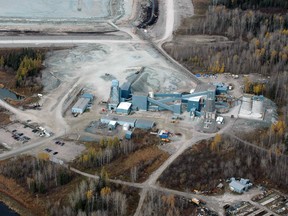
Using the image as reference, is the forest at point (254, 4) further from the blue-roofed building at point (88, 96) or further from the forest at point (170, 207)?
the forest at point (170, 207)

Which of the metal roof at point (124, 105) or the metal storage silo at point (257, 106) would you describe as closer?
the metal roof at point (124, 105)

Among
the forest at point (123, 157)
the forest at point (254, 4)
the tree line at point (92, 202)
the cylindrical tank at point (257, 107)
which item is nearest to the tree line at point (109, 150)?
the forest at point (123, 157)

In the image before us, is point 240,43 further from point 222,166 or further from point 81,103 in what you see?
point 222,166

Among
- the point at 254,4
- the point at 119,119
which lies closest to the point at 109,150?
the point at 119,119

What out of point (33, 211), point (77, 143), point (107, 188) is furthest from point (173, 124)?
point (33, 211)

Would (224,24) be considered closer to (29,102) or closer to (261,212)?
(29,102)

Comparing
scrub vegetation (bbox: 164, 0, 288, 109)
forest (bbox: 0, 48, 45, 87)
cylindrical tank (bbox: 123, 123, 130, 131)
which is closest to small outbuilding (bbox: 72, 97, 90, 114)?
cylindrical tank (bbox: 123, 123, 130, 131)
